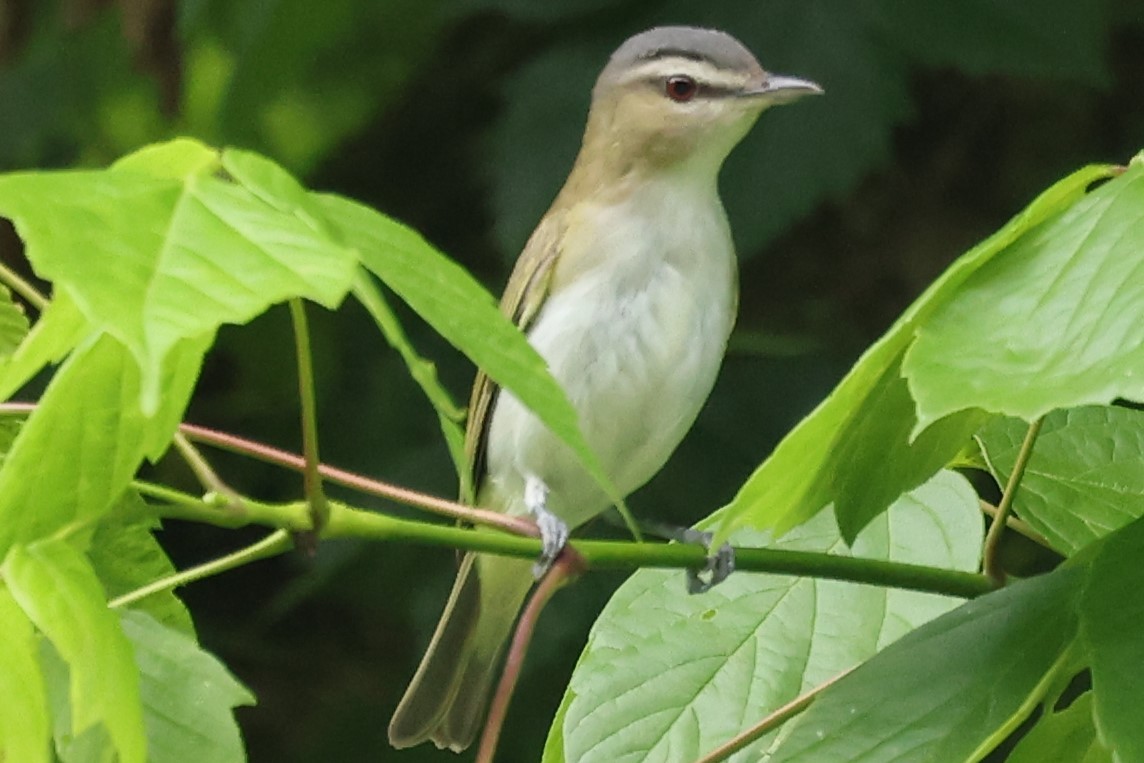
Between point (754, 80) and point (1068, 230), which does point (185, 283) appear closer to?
point (1068, 230)

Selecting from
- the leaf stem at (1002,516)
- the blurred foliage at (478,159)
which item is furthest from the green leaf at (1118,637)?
the blurred foliage at (478,159)

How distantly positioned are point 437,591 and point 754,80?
90 cm

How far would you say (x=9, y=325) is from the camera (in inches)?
38.0

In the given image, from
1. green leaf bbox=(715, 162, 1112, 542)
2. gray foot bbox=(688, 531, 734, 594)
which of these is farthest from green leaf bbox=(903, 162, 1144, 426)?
gray foot bbox=(688, 531, 734, 594)

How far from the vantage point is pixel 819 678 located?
1030mm

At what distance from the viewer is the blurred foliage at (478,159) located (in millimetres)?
2119

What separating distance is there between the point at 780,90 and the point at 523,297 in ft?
1.19

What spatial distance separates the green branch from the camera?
2.43 ft

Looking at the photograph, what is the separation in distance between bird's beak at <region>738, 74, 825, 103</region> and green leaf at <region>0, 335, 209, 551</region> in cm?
112

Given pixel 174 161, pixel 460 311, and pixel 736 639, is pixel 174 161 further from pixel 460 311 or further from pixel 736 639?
pixel 736 639

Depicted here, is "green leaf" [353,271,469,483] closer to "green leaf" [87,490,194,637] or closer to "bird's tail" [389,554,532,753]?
"green leaf" [87,490,194,637]

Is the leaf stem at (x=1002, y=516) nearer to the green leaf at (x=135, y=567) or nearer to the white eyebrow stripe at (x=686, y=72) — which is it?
the green leaf at (x=135, y=567)

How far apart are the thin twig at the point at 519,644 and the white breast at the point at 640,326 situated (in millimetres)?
799

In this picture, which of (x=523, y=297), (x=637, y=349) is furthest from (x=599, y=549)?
(x=523, y=297)
